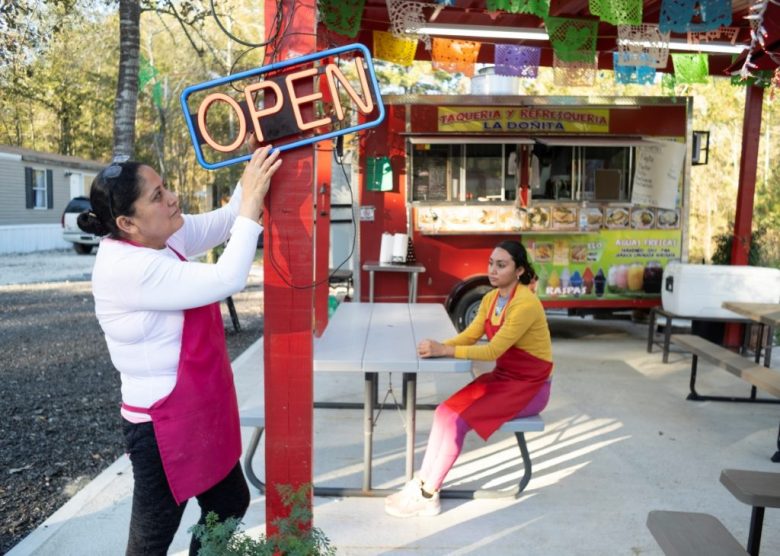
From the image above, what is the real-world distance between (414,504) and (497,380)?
81 centimetres

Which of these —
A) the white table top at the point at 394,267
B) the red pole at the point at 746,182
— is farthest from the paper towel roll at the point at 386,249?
the red pole at the point at 746,182

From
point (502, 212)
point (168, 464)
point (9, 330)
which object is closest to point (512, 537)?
point (168, 464)

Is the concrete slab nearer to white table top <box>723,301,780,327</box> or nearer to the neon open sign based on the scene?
white table top <box>723,301,780,327</box>

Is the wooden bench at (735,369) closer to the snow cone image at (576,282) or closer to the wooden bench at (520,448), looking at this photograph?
the wooden bench at (520,448)

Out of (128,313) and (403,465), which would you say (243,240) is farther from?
(403,465)

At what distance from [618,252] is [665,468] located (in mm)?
4350

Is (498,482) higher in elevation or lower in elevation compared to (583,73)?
lower

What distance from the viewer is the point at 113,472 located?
4.27 metres

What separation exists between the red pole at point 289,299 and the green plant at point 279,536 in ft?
0.33

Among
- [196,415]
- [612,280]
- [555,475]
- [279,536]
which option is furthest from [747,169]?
[196,415]

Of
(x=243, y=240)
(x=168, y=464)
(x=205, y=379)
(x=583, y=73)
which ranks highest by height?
(x=583, y=73)

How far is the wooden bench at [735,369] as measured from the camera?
471 centimetres

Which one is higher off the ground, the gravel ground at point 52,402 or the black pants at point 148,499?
the black pants at point 148,499

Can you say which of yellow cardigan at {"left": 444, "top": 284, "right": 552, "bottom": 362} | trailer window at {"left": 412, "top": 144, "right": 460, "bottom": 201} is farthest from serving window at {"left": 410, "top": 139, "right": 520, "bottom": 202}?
yellow cardigan at {"left": 444, "top": 284, "right": 552, "bottom": 362}
